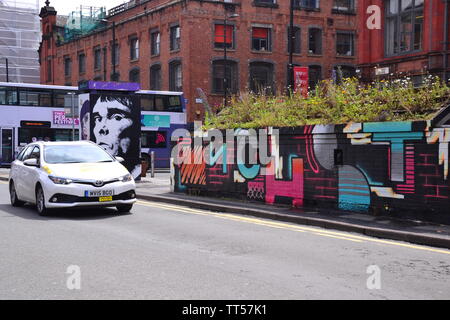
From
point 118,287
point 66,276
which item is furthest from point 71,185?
point 118,287

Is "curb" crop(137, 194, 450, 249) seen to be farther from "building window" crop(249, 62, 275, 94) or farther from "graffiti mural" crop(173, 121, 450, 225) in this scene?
"building window" crop(249, 62, 275, 94)

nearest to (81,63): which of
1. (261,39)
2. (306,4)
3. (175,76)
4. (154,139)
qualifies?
(175,76)

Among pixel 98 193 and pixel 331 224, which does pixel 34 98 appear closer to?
pixel 98 193

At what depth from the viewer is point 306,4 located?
47.4m

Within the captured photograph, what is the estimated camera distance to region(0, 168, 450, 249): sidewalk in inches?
353

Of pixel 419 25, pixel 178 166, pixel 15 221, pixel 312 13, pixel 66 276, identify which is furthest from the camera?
pixel 312 13

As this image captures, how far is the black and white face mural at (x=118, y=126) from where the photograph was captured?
20547 millimetres

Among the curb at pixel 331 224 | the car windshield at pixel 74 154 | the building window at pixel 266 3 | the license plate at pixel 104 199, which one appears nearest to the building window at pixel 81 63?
the building window at pixel 266 3

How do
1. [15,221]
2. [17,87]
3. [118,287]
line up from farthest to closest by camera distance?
[17,87] → [15,221] → [118,287]

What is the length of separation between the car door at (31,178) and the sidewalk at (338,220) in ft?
11.6

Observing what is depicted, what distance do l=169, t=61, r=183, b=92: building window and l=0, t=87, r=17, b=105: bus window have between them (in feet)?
48.6
